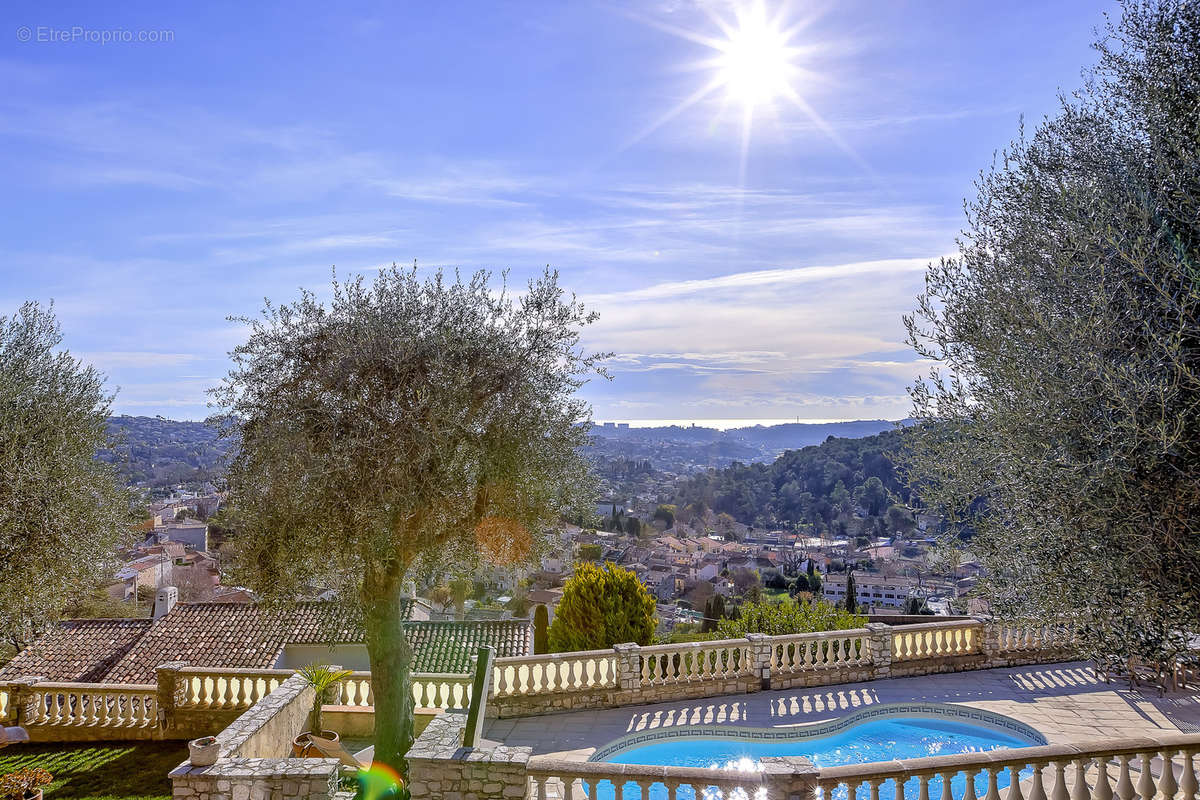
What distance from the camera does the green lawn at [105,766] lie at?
28.0 ft

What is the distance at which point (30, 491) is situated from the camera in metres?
8.93

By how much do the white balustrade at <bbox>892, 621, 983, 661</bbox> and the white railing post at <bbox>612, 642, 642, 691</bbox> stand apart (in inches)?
181

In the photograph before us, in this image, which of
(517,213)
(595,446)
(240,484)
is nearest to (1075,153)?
(595,446)

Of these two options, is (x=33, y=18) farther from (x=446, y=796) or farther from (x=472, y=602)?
(x=472, y=602)

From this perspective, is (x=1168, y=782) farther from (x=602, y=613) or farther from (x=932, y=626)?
(x=602, y=613)

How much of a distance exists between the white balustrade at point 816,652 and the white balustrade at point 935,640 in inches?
24.4

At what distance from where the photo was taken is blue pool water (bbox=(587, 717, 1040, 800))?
370 inches

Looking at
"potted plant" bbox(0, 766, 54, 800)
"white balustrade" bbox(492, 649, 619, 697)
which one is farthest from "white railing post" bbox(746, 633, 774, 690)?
"potted plant" bbox(0, 766, 54, 800)

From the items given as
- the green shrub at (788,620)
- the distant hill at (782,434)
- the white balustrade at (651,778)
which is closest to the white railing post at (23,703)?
the white balustrade at (651,778)

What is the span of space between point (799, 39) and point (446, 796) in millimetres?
9645

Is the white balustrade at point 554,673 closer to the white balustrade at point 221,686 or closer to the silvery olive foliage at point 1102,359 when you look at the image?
the white balustrade at point 221,686

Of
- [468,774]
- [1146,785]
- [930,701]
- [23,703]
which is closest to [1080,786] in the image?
[1146,785]

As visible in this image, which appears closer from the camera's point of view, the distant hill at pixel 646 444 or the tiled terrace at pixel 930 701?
the tiled terrace at pixel 930 701

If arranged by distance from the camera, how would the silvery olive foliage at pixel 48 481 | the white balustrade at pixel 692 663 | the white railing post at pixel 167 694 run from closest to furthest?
1. the silvery olive foliage at pixel 48 481
2. the white railing post at pixel 167 694
3. the white balustrade at pixel 692 663
